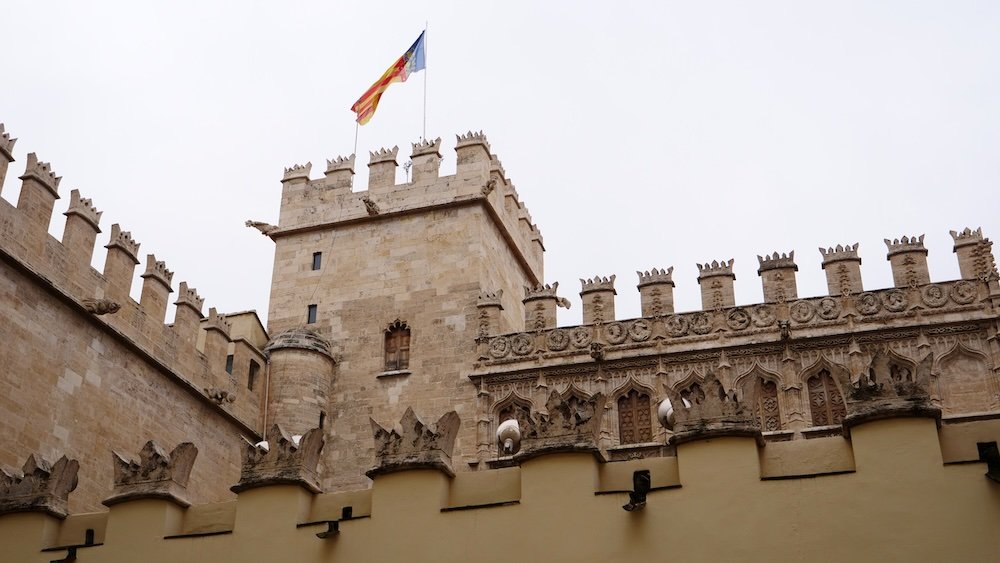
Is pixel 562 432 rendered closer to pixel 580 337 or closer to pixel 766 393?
pixel 766 393

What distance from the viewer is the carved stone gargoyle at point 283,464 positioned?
372 inches

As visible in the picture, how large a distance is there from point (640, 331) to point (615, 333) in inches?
18.5

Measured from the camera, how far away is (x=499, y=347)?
2175cm

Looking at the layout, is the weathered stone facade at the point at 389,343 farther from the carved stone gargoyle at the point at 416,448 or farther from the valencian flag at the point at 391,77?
the valencian flag at the point at 391,77

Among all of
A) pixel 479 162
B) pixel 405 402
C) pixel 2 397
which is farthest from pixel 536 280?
pixel 2 397

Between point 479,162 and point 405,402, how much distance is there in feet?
18.8

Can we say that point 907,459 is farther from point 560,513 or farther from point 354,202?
point 354,202

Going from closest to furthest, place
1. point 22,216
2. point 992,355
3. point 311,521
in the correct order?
point 311,521, point 22,216, point 992,355

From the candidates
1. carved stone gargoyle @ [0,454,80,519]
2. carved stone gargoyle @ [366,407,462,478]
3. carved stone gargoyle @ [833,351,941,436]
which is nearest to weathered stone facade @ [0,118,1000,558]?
carved stone gargoyle @ [0,454,80,519]

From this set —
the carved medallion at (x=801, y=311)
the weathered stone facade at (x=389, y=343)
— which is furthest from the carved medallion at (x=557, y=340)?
the carved medallion at (x=801, y=311)

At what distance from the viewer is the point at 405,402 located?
71.7 feet

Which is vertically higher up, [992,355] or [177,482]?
[992,355]

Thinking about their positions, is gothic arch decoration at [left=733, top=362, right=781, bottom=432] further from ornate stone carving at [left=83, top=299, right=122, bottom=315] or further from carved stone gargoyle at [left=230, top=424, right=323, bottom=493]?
carved stone gargoyle at [left=230, top=424, right=323, bottom=493]

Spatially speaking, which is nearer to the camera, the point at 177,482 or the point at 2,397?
the point at 177,482
